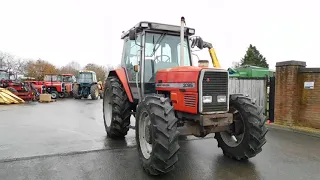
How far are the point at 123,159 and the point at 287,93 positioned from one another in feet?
18.7

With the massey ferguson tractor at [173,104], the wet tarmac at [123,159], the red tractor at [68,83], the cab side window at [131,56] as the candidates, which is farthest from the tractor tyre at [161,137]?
the red tractor at [68,83]

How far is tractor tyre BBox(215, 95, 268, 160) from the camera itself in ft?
13.6

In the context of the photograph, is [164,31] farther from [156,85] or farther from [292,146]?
[292,146]

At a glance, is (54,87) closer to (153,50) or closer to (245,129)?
(153,50)

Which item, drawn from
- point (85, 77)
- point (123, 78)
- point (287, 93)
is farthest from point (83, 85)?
point (287, 93)

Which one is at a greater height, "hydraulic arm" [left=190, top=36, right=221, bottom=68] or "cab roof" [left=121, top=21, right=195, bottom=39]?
"cab roof" [left=121, top=21, right=195, bottom=39]

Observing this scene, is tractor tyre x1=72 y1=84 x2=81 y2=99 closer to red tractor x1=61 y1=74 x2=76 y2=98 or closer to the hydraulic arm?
red tractor x1=61 y1=74 x2=76 y2=98

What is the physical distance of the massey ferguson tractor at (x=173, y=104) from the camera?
3613 mm

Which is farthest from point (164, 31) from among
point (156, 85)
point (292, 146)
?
point (292, 146)

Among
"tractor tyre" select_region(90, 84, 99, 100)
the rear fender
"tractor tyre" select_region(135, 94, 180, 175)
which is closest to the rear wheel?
"tractor tyre" select_region(90, 84, 99, 100)

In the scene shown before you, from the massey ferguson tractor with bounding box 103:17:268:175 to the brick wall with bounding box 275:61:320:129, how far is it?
348 centimetres

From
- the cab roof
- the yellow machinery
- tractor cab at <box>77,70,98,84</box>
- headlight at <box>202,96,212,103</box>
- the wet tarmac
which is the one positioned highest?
the cab roof

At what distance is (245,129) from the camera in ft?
14.0

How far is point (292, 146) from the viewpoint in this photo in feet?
18.7
